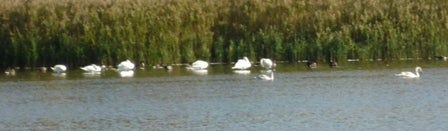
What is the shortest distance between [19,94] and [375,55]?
13.1 meters

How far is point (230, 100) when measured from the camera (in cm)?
3003

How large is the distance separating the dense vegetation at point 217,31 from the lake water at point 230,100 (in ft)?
7.02

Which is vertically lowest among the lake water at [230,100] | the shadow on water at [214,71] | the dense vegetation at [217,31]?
the lake water at [230,100]

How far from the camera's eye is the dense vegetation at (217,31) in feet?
140

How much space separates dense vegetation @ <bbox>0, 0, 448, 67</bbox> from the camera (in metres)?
42.7

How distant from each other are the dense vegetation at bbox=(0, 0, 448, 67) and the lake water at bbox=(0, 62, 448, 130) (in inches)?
84.2

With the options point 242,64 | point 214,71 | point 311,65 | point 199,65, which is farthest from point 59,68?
point 311,65

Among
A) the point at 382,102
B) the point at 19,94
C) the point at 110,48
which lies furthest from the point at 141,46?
the point at 382,102

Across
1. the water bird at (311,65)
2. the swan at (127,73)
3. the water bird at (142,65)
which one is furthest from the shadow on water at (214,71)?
the water bird at (142,65)

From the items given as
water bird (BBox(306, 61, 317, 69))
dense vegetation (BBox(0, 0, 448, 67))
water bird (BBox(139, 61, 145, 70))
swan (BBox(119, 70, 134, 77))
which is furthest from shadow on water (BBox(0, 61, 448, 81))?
dense vegetation (BBox(0, 0, 448, 67))

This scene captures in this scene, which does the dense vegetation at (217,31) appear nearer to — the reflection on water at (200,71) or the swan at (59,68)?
the swan at (59,68)

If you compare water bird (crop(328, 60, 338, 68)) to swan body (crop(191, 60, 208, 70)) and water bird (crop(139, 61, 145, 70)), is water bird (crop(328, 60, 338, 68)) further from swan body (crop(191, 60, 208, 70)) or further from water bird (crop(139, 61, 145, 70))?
water bird (crop(139, 61, 145, 70))

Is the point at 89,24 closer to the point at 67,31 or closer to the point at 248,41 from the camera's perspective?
the point at 67,31

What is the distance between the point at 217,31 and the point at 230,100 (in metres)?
14.6
